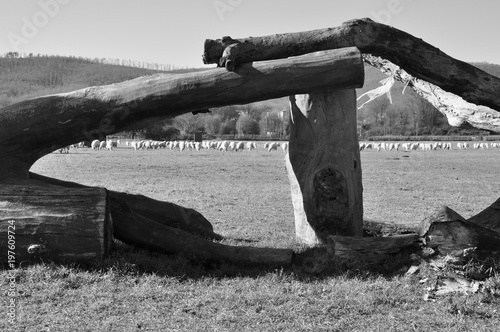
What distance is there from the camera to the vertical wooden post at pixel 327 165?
738 centimetres

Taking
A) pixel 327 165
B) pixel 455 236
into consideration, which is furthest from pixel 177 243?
pixel 455 236

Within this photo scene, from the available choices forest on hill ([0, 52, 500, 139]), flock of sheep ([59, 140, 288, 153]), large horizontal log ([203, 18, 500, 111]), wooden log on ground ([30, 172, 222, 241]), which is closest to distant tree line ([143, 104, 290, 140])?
forest on hill ([0, 52, 500, 139])

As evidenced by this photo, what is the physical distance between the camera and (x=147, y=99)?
20.9 feet

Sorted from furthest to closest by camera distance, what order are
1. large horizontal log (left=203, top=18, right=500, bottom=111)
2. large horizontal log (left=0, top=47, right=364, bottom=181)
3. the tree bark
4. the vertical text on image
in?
1. the tree bark
2. large horizontal log (left=203, top=18, right=500, bottom=111)
3. large horizontal log (left=0, top=47, right=364, bottom=181)
4. the vertical text on image

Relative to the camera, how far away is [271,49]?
6.53 m

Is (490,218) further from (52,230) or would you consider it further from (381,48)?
(52,230)

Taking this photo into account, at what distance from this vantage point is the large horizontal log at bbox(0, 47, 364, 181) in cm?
619

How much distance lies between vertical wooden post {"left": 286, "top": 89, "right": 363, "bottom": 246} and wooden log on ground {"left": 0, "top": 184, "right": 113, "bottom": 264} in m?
3.03

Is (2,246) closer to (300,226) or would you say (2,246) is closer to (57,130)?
(57,130)

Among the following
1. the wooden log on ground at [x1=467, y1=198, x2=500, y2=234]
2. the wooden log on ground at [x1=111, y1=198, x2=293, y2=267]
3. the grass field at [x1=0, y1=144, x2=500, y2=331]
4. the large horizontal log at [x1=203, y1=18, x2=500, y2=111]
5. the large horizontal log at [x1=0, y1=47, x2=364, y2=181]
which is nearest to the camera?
the grass field at [x1=0, y1=144, x2=500, y2=331]

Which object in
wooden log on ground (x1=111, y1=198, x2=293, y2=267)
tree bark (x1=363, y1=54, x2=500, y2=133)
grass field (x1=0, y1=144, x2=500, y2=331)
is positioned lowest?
grass field (x1=0, y1=144, x2=500, y2=331)

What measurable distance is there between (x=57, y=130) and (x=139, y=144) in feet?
170

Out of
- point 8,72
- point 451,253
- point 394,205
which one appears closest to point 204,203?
point 394,205

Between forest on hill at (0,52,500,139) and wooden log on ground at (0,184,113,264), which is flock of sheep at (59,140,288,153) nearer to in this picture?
forest on hill at (0,52,500,139)
